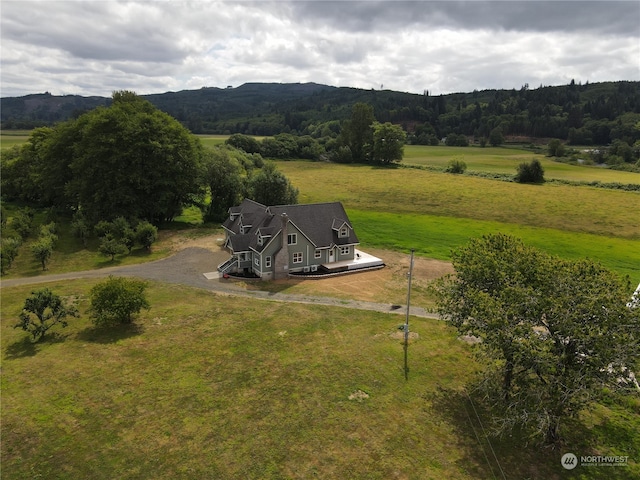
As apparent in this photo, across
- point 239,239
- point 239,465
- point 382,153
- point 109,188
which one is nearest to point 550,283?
point 239,465

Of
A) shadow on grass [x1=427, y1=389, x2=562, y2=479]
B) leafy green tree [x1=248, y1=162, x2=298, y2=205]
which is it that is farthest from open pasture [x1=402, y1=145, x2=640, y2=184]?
A: shadow on grass [x1=427, y1=389, x2=562, y2=479]

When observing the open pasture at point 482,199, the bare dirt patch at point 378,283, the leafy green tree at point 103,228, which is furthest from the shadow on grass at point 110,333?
the open pasture at point 482,199

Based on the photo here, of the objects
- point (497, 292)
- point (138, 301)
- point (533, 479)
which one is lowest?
point (533, 479)

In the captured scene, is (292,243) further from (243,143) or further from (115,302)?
(243,143)

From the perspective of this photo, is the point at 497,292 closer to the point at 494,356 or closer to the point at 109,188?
the point at 494,356

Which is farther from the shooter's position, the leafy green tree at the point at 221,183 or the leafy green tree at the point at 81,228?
the leafy green tree at the point at 221,183

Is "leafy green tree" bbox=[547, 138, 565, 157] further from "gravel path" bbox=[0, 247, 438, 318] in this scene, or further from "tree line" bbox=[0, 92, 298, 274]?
"gravel path" bbox=[0, 247, 438, 318]

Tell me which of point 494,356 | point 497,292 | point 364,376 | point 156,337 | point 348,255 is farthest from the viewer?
point 348,255

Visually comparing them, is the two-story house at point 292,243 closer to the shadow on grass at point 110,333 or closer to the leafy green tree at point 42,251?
the shadow on grass at point 110,333
